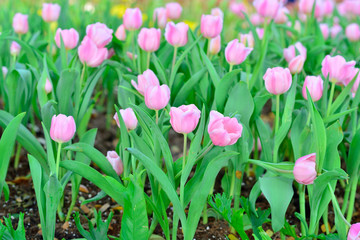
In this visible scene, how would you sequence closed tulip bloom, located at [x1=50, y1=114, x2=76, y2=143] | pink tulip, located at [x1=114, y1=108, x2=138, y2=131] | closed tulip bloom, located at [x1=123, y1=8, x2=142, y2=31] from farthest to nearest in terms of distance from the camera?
closed tulip bloom, located at [x1=123, y1=8, x2=142, y2=31], pink tulip, located at [x1=114, y1=108, x2=138, y2=131], closed tulip bloom, located at [x1=50, y1=114, x2=76, y2=143]

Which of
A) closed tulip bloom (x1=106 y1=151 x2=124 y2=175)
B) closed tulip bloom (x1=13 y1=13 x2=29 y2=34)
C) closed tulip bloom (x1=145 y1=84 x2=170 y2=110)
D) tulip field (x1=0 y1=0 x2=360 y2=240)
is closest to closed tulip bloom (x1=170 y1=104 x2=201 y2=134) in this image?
tulip field (x1=0 y1=0 x2=360 y2=240)

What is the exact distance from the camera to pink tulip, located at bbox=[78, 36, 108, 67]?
5.39 ft

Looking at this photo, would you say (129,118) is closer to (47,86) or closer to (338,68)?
(47,86)

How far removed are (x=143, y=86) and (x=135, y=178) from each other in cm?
32

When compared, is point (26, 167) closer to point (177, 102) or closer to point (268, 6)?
point (177, 102)

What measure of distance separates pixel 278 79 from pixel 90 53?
2.04 feet

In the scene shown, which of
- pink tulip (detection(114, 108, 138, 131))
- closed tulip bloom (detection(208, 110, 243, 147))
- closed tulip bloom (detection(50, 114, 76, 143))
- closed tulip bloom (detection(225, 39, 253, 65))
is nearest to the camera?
closed tulip bloom (detection(208, 110, 243, 147))

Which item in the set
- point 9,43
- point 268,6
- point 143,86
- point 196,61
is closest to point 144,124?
point 143,86

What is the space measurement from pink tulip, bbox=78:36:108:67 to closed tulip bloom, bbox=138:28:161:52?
0.41ft

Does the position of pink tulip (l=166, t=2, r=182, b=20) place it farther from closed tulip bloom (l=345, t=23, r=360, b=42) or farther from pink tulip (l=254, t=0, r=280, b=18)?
closed tulip bloom (l=345, t=23, r=360, b=42)

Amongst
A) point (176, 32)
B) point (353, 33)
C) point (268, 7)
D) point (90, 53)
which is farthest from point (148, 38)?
point (353, 33)

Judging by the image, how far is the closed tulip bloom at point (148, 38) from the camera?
167 centimetres

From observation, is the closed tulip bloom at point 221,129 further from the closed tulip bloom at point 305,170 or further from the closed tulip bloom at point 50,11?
the closed tulip bloom at point 50,11

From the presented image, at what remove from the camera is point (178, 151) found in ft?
8.34
